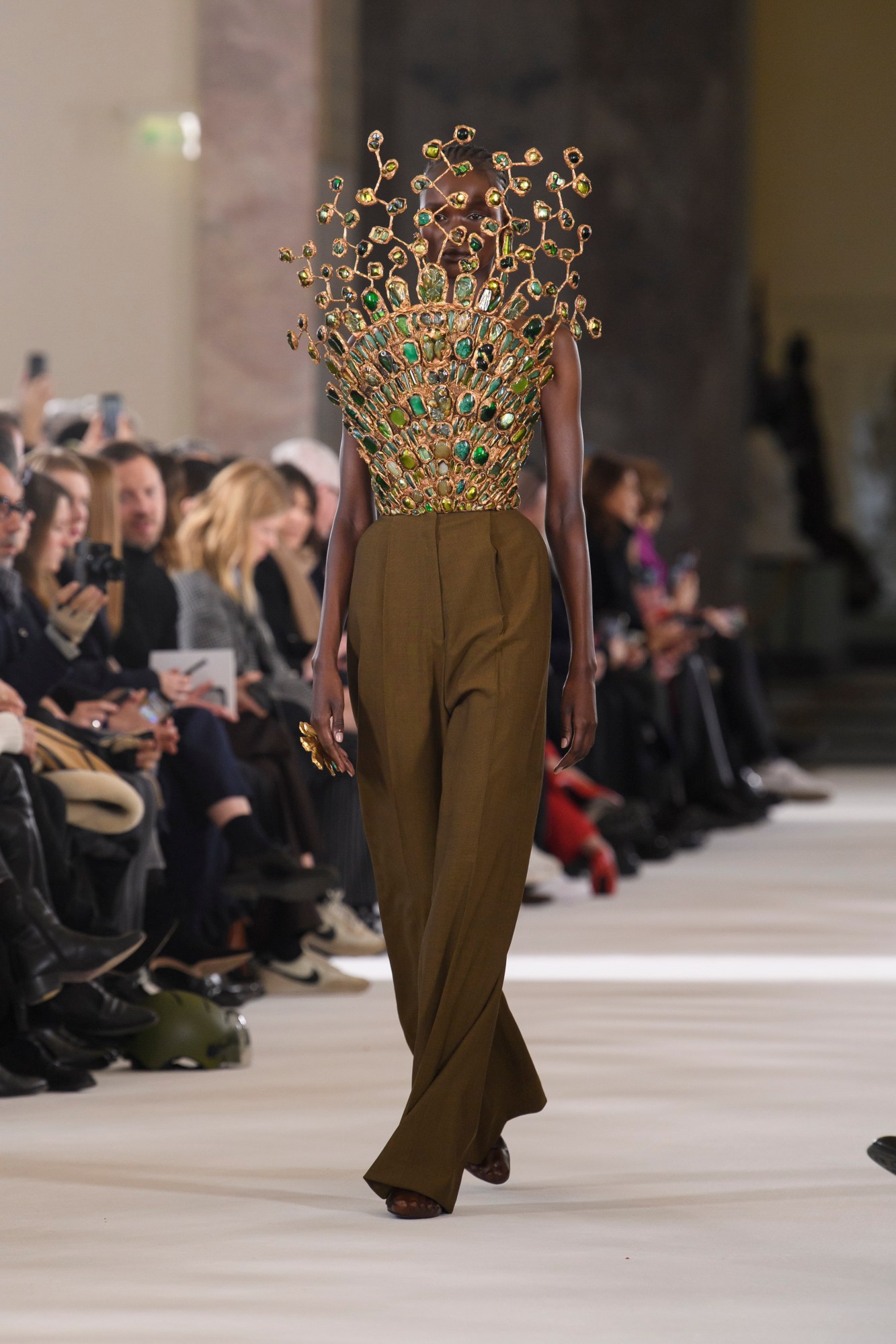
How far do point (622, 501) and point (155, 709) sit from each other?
4232 mm

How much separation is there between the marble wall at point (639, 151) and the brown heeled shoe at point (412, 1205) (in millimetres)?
9997

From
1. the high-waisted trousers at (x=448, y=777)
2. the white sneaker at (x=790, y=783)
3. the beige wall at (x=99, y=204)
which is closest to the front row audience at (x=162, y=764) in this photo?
the high-waisted trousers at (x=448, y=777)

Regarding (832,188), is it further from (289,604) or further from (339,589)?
(339,589)

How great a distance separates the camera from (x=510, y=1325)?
2.97 metres

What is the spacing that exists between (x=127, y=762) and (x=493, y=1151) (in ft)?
5.55

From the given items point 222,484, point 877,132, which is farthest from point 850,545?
point 222,484

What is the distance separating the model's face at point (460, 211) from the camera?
364 centimetres

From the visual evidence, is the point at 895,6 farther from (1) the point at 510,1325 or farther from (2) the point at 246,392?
(1) the point at 510,1325

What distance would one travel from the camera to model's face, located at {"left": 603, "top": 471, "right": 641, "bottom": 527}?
912 centimetres

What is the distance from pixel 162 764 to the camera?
5637 millimetres

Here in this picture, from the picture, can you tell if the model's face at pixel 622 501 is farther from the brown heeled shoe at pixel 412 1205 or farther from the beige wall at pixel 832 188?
the beige wall at pixel 832 188

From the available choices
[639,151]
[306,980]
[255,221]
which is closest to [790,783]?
[255,221]

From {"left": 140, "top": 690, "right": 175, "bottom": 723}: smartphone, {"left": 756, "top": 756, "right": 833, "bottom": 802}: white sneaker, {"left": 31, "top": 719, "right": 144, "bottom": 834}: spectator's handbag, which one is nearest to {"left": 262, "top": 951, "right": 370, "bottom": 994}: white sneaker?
{"left": 140, "top": 690, "right": 175, "bottom": 723}: smartphone

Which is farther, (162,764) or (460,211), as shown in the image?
(162,764)
